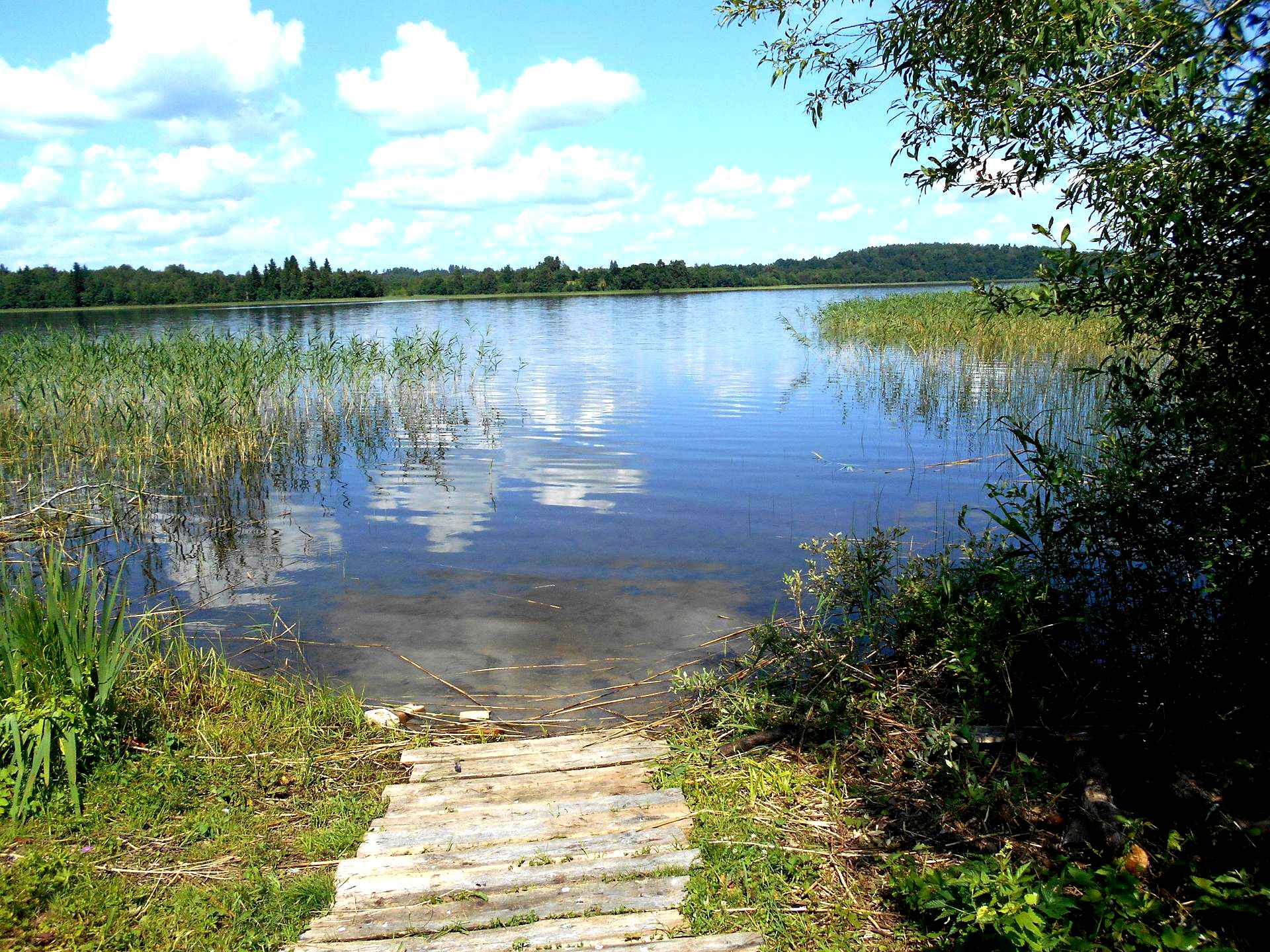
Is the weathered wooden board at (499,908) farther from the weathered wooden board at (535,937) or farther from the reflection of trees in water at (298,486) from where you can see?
the reflection of trees in water at (298,486)

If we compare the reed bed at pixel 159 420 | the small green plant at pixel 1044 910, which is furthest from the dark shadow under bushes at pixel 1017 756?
the reed bed at pixel 159 420

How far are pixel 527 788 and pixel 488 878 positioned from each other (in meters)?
0.92

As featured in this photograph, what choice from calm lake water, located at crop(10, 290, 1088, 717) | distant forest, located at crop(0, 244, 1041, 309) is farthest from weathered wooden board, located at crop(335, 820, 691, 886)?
distant forest, located at crop(0, 244, 1041, 309)

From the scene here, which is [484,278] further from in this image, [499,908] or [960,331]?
[499,908]

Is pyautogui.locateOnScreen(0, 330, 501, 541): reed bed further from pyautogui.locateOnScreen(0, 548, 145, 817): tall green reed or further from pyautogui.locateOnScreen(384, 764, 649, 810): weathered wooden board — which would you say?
pyautogui.locateOnScreen(384, 764, 649, 810): weathered wooden board

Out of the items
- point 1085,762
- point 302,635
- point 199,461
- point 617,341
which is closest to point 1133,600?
point 1085,762

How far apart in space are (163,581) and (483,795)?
6721 mm

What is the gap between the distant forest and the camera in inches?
3024

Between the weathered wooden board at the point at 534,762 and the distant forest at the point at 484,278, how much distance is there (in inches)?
2930

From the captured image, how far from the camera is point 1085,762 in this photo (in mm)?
4023

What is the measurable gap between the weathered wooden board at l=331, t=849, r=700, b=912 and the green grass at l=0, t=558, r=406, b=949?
171 millimetres

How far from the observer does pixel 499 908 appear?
11.5 ft

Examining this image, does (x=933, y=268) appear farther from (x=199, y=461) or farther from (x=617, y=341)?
(x=199, y=461)

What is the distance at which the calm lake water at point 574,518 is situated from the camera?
7.61 m
